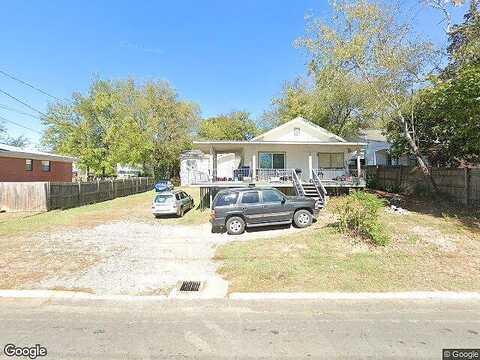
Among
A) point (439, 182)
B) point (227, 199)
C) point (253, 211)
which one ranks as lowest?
point (253, 211)

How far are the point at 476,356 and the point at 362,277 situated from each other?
9.82 feet

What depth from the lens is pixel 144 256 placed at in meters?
9.00

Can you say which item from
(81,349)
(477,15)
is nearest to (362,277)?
(81,349)

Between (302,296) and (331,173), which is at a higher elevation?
(331,173)

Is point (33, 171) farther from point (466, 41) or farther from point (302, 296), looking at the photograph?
point (466, 41)

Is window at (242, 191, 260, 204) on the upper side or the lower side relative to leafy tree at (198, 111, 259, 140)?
lower

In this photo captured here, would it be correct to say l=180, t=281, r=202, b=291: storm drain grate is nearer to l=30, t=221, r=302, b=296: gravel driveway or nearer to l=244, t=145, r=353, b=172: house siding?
l=30, t=221, r=302, b=296: gravel driveway

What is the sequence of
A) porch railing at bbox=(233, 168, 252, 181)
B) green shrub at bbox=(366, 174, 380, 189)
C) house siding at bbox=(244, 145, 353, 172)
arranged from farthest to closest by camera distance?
green shrub at bbox=(366, 174, 380, 189), house siding at bbox=(244, 145, 353, 172), porch railing at bbox=(233, 168, 252, 181)

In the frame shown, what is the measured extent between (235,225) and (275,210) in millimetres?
1628

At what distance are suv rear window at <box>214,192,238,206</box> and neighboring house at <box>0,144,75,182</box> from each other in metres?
18.2

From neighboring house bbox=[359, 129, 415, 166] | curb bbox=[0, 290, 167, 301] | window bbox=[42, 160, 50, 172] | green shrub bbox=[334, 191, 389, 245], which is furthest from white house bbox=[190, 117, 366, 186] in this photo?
window bbox=[42, 160, 50, 172]

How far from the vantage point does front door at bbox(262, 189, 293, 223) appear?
12.2m

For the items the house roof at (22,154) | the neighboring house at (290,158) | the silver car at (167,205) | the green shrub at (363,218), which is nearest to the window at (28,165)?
the house roof at (22,154)

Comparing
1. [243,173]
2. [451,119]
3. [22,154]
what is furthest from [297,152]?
[22,154]
